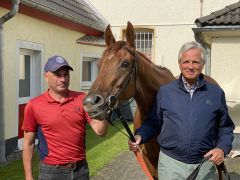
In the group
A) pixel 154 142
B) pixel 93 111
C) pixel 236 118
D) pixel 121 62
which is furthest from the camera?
pixel 236 118

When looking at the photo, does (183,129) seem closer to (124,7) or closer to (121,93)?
(121,93)

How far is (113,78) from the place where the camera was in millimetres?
2695

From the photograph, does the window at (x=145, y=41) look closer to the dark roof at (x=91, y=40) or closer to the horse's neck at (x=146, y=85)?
Result: the dark roof at (x=91, y=40)

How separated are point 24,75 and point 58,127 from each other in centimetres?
542

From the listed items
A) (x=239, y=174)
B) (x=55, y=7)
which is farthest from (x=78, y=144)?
(x=55, y=7)

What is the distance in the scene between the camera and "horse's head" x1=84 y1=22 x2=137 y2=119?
8.23 ft

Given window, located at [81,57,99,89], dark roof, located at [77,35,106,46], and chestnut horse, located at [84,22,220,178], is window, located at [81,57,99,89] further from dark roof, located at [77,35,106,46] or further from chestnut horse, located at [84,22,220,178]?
chestnut horse, located at [84,22,220,178]

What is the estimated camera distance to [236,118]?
7438 mm

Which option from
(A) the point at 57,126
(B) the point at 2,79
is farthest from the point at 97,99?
(B) the point at 2,79

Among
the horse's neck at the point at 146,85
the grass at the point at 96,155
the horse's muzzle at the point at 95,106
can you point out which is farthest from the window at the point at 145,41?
the horse's muzzle at the point at 95,106

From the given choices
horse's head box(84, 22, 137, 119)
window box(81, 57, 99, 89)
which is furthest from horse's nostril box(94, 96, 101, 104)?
window box(81, 57, 99, 89)

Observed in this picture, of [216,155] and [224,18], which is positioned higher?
[224,18]

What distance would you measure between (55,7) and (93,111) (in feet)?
20.9

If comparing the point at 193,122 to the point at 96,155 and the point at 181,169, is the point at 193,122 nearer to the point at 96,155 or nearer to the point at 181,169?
the point at 181,169
